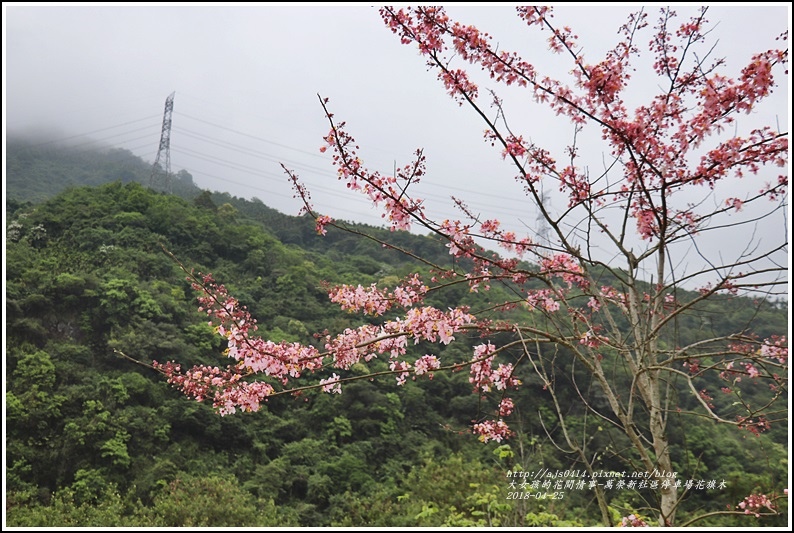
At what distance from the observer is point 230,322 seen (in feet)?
6.16

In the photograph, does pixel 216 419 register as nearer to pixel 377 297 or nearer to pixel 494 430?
pixel 377 297

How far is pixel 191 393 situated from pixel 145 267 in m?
10.3

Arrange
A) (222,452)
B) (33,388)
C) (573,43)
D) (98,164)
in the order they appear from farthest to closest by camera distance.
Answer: (98,164) < (222,452) < (33,388) < (573,43)

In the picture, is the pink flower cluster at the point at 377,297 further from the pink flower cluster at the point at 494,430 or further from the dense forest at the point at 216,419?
the dense forest at the point at 216,419

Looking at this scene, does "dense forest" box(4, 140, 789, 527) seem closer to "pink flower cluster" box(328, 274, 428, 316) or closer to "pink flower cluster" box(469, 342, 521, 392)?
"pink flower cluster" box(469, 342, 521, 392)

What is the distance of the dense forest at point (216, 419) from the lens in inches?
241

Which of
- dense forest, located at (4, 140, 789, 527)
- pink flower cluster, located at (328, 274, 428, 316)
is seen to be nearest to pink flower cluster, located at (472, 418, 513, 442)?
pink flower cluster, located at (328, 274, 428, 316)

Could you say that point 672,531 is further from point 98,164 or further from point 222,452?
point 98,164

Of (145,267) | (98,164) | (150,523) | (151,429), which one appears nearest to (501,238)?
(150,523)

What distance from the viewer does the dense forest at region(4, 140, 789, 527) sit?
613cm

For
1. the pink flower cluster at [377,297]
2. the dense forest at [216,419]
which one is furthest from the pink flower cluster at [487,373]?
the dense forest at [216,419]

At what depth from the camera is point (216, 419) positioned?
8383 mm

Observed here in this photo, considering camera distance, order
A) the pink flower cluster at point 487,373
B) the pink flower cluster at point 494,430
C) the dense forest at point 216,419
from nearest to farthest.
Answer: the pink flower cluster at point 487,373
the pink flower cluster at point 494,430
the dense forest at point 216,419

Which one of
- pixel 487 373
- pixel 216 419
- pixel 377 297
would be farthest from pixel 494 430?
pixel 216 419
